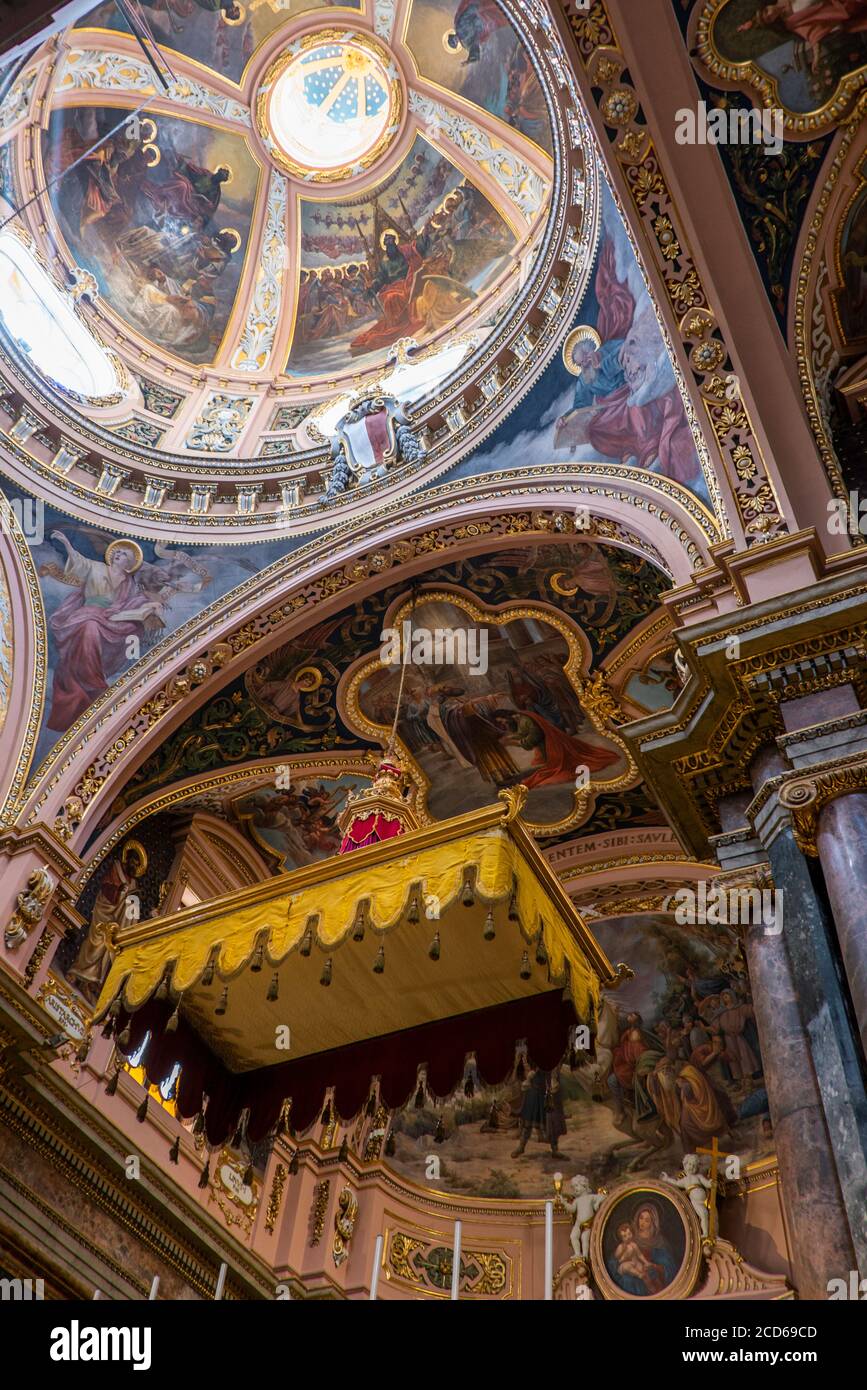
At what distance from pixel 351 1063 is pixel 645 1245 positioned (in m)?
4.65

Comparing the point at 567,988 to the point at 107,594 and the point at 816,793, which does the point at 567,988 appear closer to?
the point at 816,793

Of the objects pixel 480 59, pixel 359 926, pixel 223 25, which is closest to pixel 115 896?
pixel 359 926

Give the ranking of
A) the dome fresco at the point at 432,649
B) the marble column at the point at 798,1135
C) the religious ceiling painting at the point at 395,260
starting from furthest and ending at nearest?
the religious ceiling painting at the point at 395,260
the dome fresco at the point at 432,649
the marble column at the point at 798,1135

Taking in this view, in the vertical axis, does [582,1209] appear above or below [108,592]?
below

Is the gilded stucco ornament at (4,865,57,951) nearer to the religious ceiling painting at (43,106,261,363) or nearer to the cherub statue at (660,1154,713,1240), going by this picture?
the cherub statue at (660,1154,713,1240)

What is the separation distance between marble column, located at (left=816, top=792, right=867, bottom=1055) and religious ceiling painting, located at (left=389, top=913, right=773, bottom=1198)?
5.83 m

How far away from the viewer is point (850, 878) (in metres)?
4.68

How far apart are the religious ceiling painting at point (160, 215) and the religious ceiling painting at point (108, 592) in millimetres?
3630

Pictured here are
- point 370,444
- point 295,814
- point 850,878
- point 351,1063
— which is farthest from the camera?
point 295,814

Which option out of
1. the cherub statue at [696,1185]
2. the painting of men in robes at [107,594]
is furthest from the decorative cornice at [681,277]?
the cherub statue at [696,1185]

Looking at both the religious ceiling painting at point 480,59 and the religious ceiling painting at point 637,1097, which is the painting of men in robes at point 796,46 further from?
the religious ceiling painting at point 637,1097

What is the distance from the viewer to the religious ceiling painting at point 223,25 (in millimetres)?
12562
